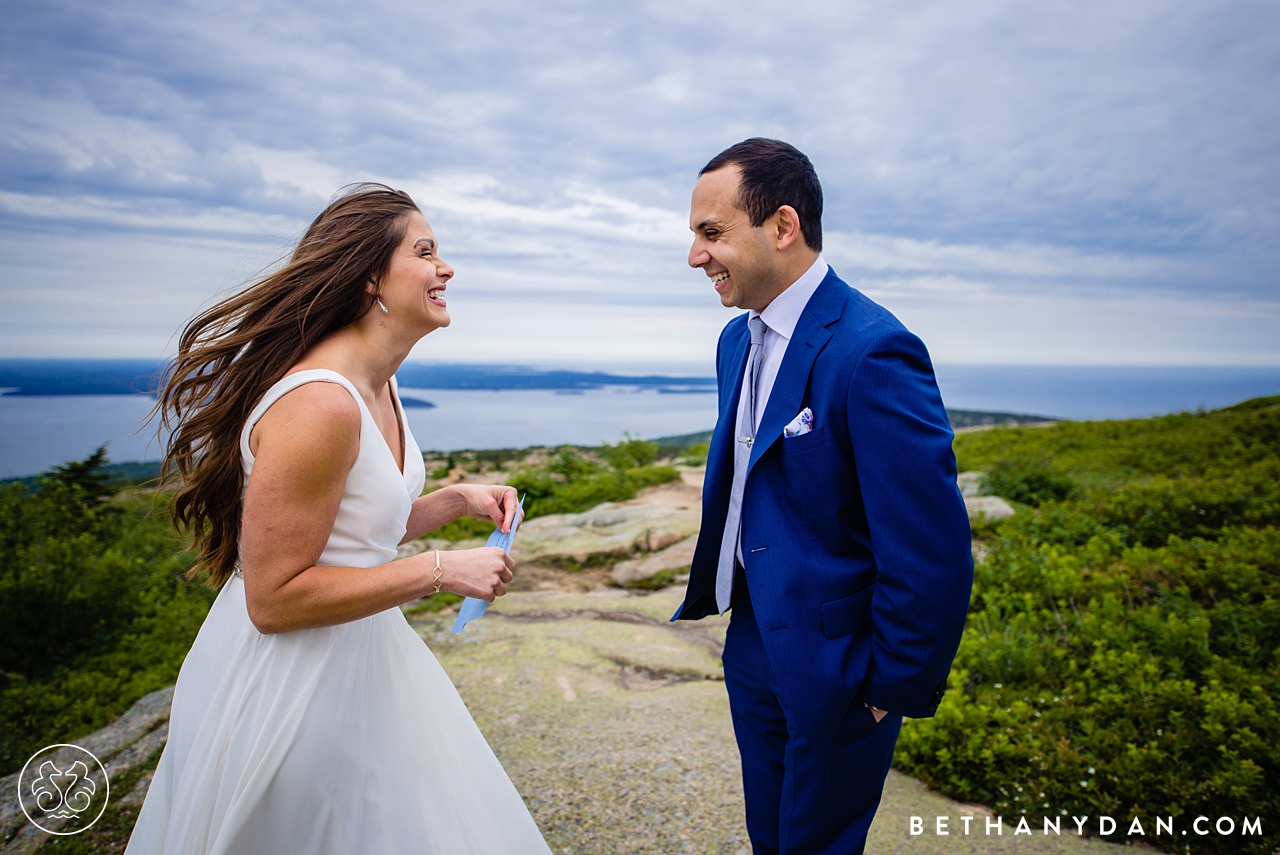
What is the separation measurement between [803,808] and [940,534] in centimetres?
95

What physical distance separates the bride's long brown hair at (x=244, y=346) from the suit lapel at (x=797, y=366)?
129cm

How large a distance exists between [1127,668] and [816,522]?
10.1ft

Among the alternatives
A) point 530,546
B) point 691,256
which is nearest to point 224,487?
point 691,256

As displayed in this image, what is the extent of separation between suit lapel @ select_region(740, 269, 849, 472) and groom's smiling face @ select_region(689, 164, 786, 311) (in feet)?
0.58

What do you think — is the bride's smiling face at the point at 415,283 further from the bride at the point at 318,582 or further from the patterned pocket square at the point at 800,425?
the patterned pocket square at the point at 800,425

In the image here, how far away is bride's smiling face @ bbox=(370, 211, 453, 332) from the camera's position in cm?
225

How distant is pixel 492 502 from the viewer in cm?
262

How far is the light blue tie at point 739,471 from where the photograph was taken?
8.03 feet

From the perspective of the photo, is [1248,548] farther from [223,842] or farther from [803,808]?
[223,842]

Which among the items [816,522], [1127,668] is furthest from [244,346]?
[1127,668]

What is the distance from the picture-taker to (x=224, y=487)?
223cm

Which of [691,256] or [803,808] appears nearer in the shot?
[803,808]

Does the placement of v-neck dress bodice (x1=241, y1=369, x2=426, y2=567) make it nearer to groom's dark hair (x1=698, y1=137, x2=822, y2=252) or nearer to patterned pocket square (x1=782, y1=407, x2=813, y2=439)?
patterned pocket square (x1=782, y1=407, x2=813, y2=439)

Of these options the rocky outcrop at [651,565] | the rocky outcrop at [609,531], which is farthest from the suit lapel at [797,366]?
the rocky outcrop at [609,531]
